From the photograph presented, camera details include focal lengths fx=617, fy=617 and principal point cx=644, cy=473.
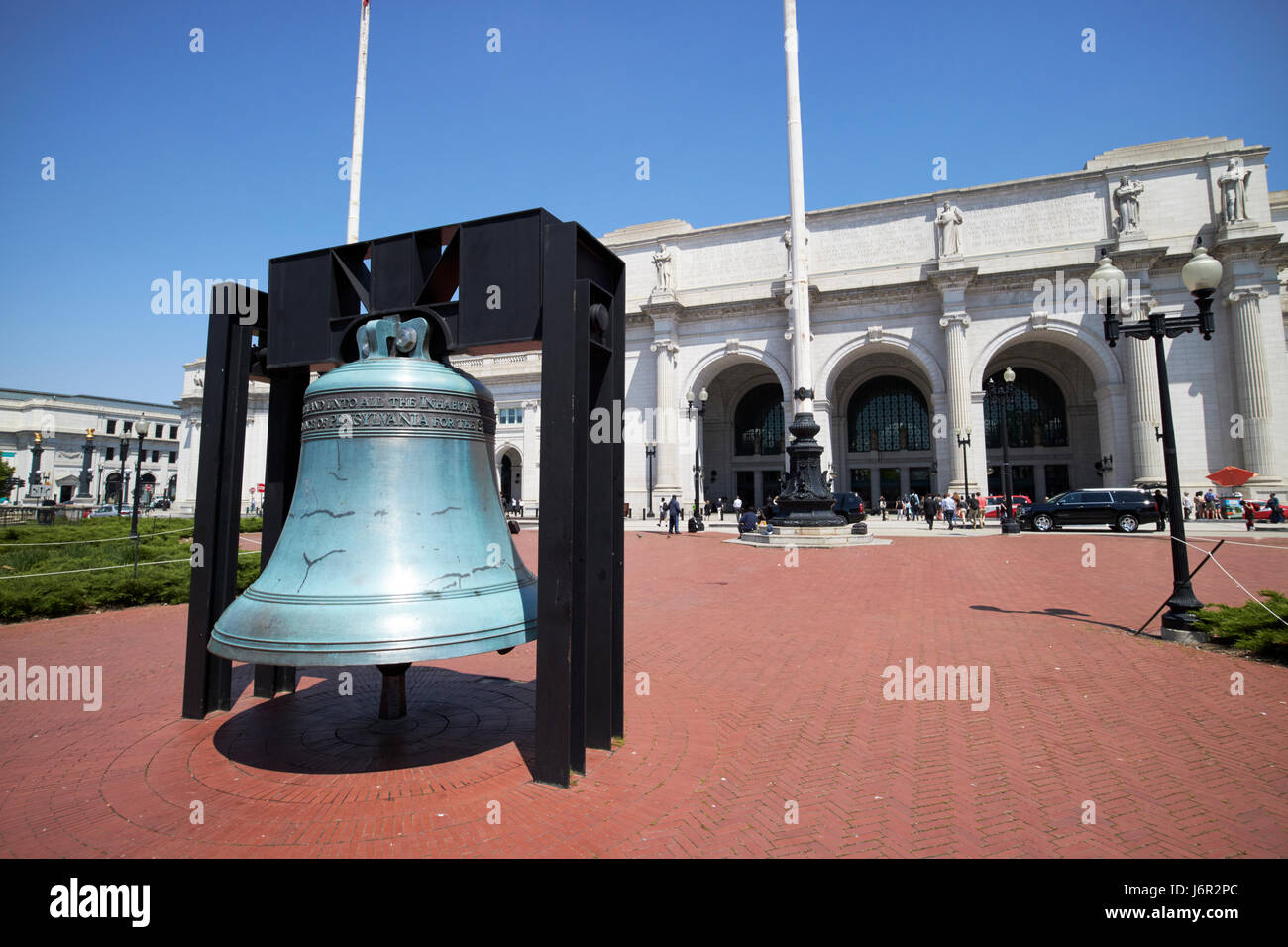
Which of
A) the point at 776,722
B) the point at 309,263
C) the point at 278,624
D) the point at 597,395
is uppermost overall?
the point at 309,263

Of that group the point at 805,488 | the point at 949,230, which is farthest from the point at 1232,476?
the point at 949,230

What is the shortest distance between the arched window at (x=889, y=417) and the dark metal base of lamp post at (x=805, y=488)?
2639 cm

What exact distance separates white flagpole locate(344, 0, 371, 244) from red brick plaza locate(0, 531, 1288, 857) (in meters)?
16.0

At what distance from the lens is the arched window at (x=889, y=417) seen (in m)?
48.4

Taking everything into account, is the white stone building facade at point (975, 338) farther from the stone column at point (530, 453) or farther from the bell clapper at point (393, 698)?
the bell clapper at point (393, 698)

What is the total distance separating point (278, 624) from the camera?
3355mm

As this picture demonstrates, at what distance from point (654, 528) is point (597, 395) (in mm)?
28124

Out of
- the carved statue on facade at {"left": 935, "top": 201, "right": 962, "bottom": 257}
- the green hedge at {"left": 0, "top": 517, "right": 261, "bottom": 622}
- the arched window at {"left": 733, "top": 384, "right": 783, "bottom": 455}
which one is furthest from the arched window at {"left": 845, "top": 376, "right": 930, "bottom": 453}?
the green hedge at {"left": 0, "top": 517, "right": 261, "bottom": 622}

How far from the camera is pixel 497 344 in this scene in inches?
163

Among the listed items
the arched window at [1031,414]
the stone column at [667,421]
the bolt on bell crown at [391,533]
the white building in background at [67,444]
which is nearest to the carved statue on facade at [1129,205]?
the arched window at [1031,414]

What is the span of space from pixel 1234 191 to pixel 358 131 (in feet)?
142
